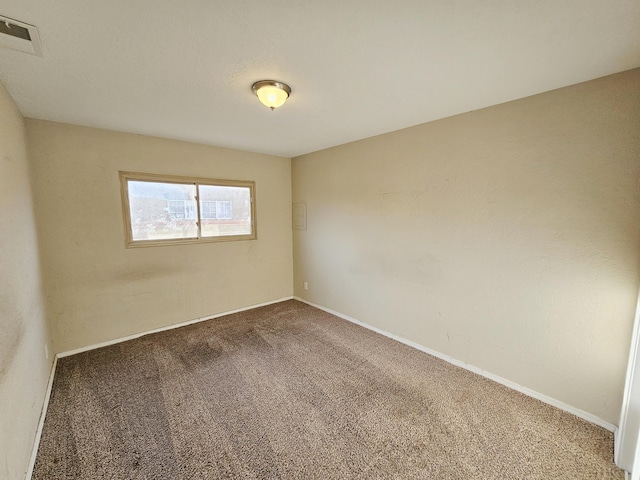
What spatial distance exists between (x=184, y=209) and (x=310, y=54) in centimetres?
268

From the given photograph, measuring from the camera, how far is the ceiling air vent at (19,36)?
1255 millimetres

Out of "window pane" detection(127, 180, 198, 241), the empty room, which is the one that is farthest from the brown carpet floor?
"window pane" detection(127, 180, 198, 241)

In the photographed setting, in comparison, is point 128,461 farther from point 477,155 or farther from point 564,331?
point 477,155

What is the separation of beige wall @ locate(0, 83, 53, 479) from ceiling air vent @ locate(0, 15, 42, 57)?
1.90 ft

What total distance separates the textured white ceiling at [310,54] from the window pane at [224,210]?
1332mm

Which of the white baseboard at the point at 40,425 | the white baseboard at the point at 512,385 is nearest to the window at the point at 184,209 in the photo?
the white baseboard at the point at 40,425

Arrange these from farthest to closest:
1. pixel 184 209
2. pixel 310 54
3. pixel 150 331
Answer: pixel 184 209 < pixel 150 331 < pixel 310 54

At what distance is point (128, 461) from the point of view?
5.16ft

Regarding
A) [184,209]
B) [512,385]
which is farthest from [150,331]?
[512,385]

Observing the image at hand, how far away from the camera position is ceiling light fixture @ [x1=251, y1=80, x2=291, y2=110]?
5.95ft

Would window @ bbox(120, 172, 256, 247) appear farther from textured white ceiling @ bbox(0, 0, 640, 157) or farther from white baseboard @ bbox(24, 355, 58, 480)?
white baseboard @ bbox(24, 355, 58, 480)

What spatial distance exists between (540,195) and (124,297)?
4296 mm

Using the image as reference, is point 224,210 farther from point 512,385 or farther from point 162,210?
point 512,385

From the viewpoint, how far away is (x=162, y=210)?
3.29m
